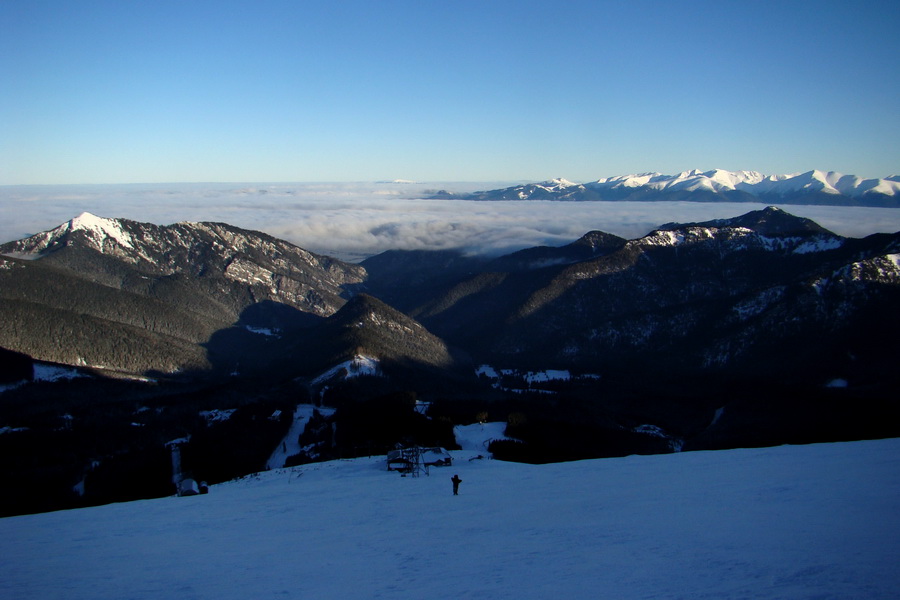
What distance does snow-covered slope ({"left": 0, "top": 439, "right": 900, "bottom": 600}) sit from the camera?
84.1 ft

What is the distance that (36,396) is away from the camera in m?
184

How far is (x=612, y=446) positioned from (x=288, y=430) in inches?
2788

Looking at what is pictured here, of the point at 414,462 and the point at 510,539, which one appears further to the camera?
the point at 414,462

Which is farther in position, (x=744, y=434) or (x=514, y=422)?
(x=744, y=434)

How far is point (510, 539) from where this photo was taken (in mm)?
32844

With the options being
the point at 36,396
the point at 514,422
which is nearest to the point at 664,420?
the point at 514,422

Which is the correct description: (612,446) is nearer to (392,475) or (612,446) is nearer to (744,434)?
(744,434)

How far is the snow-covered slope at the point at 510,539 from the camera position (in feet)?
84.1

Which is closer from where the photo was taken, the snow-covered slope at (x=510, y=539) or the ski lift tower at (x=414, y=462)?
the snow-covered slope at (x=510, y=539)

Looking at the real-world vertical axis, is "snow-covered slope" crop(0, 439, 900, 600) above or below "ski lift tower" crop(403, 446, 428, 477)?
above

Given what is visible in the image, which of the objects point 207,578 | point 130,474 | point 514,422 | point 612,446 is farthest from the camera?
point 612,446

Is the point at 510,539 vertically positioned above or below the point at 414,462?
above

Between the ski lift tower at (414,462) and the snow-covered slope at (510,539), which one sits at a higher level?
the snow-covered slope at (510,539)

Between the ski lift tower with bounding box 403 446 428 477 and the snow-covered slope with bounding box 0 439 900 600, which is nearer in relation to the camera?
the snow-covered slope with bounding box 0 439 900 600
